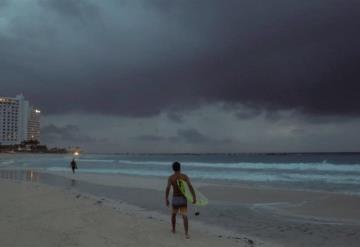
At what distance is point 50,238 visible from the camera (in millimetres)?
8695

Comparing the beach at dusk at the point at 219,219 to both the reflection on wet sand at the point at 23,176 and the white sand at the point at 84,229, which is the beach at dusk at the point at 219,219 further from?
the reflection on wet sand at the point at 23,176

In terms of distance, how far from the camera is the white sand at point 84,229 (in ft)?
28.0

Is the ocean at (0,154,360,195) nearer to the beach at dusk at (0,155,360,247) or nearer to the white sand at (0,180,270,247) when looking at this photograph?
the beach at dusk at (0,155,360,247)

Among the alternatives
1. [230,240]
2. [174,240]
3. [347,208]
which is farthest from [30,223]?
[347,208]

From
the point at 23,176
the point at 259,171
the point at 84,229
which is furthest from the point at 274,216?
the point at 259,171

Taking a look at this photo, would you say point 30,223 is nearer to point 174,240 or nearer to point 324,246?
point 174,240

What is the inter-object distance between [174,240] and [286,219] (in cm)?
489

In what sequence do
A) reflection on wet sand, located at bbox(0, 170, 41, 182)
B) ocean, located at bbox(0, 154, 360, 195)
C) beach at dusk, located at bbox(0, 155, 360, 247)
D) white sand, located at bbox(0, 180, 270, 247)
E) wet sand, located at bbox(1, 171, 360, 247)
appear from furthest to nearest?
reflection on wet sand, located at bbox(0, 170, 41, 182) < ocean, located at bbox(0, 154, 360, 195) < wet sand, located at bbox(1, 171, 360, 247) < beach at dusk, located at bbox(0, 155, 360, 247) < white sand, located at bbox(0, 180, 270, 247)

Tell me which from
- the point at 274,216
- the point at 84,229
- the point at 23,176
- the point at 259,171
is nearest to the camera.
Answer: the point at 84,229

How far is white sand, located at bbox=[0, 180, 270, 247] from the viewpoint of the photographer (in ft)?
28.0

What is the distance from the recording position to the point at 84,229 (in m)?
9.83

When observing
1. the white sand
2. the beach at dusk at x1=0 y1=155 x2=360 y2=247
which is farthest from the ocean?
the white sand

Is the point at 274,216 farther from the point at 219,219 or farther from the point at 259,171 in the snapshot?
the point at 259,171

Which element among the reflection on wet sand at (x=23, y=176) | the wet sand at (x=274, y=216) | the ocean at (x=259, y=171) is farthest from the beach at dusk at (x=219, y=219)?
the reflection on wet sand at (x=23, y=176)
